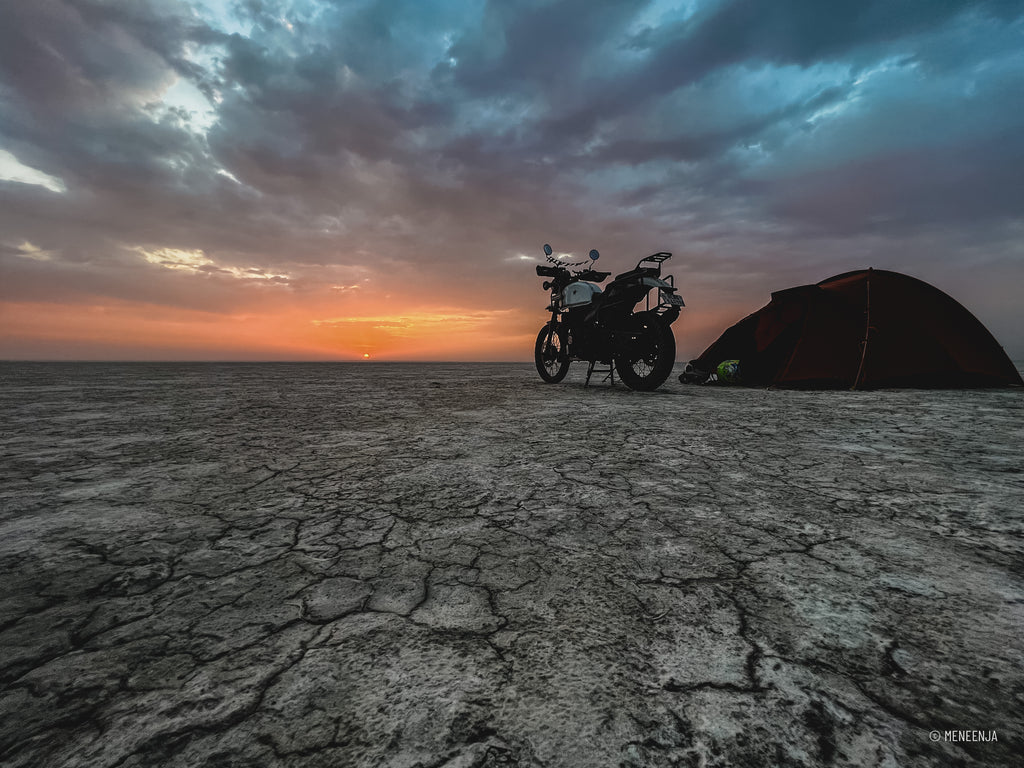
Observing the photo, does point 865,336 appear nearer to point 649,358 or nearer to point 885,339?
point 885,339

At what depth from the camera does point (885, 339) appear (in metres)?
5.75

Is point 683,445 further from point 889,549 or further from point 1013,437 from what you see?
point 1013,437

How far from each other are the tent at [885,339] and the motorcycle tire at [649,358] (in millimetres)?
1953

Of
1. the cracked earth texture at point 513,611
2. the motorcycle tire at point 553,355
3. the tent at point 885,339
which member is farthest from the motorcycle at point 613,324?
the cracked earth texture at point 513,611

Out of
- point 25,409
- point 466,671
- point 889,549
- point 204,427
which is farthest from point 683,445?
point 25,409

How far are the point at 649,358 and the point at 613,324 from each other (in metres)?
0.73

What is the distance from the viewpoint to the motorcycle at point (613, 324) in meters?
5.49

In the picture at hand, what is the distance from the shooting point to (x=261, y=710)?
2.50 feet

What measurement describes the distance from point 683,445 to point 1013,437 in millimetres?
2232

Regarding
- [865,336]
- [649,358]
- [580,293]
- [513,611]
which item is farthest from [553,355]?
[513,611]

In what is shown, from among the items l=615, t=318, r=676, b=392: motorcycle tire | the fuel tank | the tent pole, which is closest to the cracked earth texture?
l=615, t=318, r=676, b=392: motorcycle tire

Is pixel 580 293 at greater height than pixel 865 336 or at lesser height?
greater

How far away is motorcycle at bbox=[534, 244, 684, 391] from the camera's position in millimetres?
5492

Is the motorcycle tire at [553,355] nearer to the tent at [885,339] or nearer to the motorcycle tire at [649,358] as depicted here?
the motorcycle tire at [649,358]
